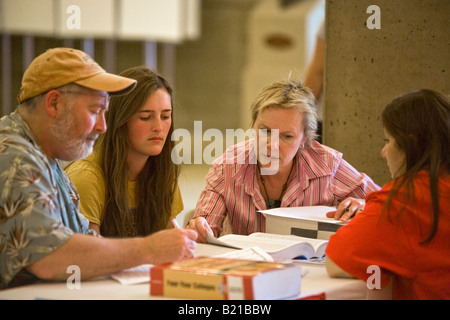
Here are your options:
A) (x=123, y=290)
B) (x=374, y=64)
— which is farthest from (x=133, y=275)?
(x=374, y=64)

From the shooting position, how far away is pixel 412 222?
1973 millimetres

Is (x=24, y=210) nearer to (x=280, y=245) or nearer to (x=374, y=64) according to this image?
(x=280, y=245)

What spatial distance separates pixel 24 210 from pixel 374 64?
8.38ft

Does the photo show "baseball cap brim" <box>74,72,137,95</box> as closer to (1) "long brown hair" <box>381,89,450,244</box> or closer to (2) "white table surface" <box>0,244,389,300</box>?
(2) "white table surface" <box>0,244,389,300</box>

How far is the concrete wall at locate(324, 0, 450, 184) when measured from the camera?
11.7 ft

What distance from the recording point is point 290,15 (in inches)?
505

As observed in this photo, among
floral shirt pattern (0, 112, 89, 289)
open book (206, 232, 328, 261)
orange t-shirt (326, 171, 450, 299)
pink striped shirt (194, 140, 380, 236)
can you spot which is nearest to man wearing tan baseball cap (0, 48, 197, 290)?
floral shirt pattern (0, 112, 89, 289)

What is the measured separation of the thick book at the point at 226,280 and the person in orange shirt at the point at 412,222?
0.34 meters

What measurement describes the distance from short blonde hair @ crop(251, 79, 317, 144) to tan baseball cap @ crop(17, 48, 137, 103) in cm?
123

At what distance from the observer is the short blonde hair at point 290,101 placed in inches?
123

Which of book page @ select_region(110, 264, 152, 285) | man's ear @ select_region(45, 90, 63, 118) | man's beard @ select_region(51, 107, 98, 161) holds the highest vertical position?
man's ear @ select_region(45, 90, 63, 118)

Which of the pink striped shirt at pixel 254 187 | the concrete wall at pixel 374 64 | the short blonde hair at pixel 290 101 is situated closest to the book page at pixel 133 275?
the pink striped shirt at pixel 254 187

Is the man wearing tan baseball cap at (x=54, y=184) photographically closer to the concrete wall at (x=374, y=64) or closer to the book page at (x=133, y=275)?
the book page at (x=133, y=275)
